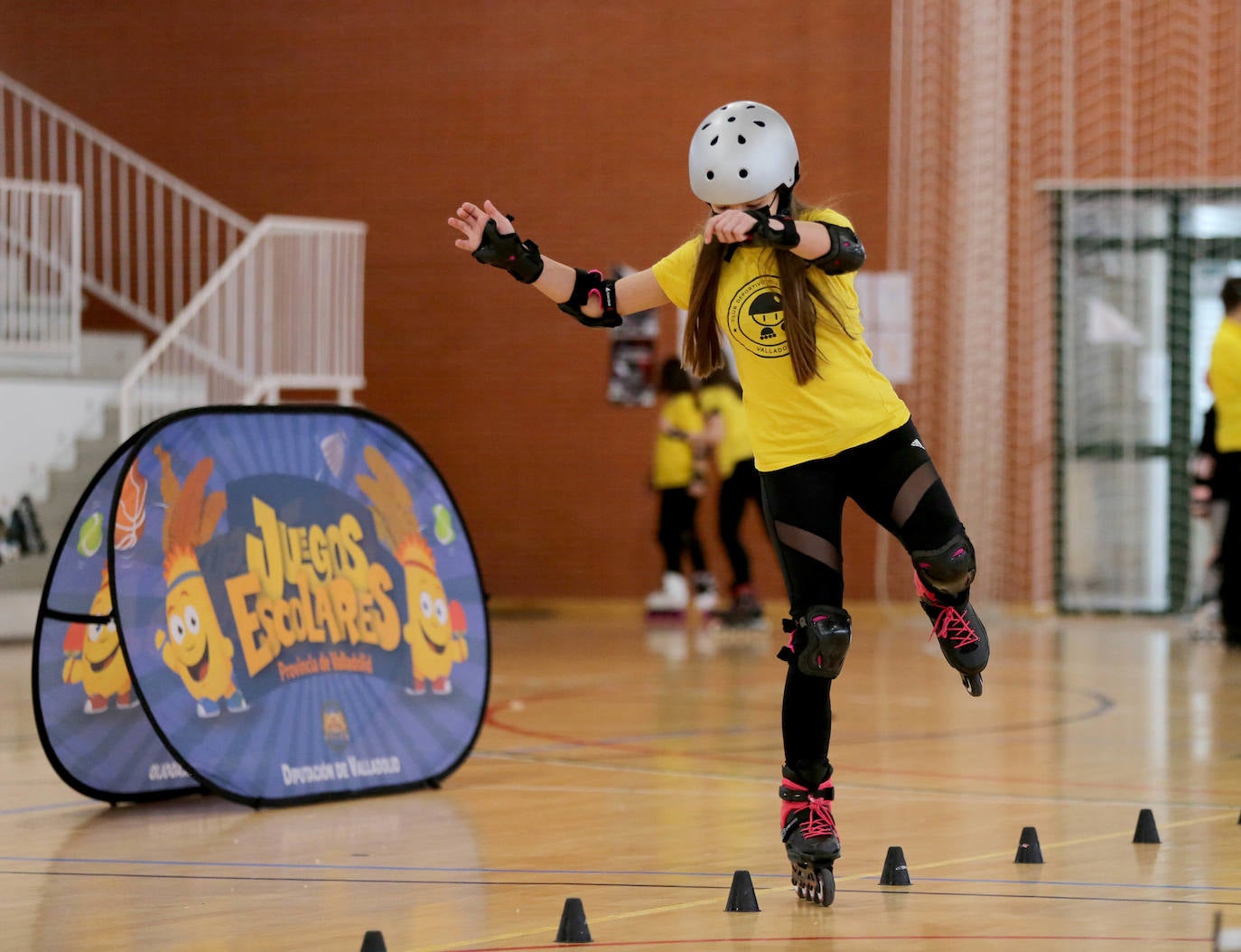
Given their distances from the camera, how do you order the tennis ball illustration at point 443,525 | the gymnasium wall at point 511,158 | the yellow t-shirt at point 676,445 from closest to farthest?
1. the tennis ball illustration at point 443,525
2. the yellow t-shirt at point 676,445
3. the gymnasium wall at point 511,158

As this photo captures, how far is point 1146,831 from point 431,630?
8.02 ft

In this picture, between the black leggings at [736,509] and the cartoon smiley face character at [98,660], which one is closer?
the cartoon smiley face character at [98,660]

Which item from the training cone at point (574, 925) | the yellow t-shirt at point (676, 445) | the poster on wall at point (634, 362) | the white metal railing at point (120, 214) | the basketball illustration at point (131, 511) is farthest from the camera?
the white metal railing at point (120, 214)

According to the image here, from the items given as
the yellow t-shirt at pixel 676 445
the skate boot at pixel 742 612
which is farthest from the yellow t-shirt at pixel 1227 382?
the yellow t-shirt at pixel 676 445

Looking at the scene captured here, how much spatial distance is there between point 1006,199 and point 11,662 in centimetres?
785

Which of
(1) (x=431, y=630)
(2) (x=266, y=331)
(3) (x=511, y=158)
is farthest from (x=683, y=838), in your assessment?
(3) (x=511, y=158)

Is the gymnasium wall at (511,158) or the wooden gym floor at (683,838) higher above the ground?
the gymnasium wall at (511,158)

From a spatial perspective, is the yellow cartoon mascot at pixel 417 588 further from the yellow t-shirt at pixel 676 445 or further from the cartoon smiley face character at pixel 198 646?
the yellow t-shirt at pixel 676 445

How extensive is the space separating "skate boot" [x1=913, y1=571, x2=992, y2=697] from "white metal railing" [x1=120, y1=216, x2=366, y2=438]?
9045 millimetres

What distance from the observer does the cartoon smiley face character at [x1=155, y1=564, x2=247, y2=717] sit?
5.55 metres

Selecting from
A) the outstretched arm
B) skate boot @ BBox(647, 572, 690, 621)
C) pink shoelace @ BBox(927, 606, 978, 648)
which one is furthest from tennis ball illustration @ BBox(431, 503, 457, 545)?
skate boot @ BBox(647, 572, 690, 621)

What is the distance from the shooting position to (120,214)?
14.9m

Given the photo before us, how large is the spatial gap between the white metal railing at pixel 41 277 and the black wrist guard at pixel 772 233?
9.93m

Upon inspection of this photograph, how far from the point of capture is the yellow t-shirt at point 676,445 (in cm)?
1309
